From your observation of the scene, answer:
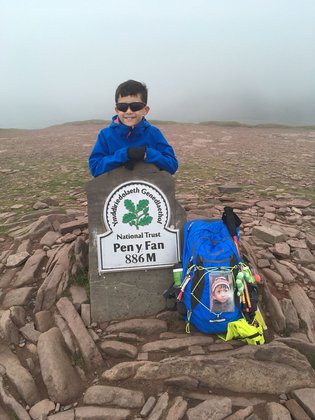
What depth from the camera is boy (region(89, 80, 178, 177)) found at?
5168 mm

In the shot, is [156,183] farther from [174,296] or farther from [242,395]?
[242,395]

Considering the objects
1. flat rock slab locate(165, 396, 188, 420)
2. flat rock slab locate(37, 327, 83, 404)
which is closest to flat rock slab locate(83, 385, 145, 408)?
flat rock slab locate(37, 327, 83, 404)

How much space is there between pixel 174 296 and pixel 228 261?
111 cm

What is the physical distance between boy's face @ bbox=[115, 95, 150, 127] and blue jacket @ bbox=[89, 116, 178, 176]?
13 centimetres

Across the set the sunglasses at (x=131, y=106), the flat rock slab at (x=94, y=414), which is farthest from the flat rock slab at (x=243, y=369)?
the sunglasses at (x=131, y=106)

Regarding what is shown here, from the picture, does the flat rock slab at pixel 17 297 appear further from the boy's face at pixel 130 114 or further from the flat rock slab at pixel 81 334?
the boy's face at pixel 130 114

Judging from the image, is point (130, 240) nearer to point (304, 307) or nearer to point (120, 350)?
point (120, 350)

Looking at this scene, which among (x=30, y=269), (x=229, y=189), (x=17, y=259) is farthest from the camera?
(x=229, y=189)

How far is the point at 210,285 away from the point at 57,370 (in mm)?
2431

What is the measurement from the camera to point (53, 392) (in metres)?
4.25

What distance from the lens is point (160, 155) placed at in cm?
549

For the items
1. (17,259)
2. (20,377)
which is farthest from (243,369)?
(17,259)

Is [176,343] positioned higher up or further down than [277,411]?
higher up

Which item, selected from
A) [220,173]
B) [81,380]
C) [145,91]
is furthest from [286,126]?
[81,380]
